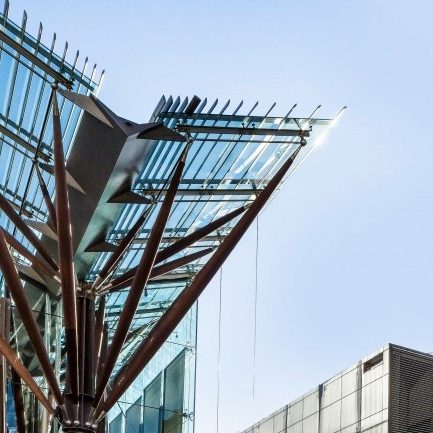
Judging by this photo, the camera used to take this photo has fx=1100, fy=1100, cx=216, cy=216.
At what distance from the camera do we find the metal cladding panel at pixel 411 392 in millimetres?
37000

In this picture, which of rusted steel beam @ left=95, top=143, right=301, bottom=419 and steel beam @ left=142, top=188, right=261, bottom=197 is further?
steel beam @ left=142, top=188, right=261, bottom=197

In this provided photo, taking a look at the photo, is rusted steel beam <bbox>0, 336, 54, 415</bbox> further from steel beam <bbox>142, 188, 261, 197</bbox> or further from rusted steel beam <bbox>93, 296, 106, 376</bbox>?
steel beam <bbox>142, 188, 261, 197</bbox>

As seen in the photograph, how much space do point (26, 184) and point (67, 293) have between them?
1396cm

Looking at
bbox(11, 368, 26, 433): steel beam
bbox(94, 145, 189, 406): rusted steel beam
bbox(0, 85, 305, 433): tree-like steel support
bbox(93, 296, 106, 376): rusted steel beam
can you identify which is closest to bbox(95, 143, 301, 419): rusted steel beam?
bbox(0, 85, 305, 433): tree-like steel support

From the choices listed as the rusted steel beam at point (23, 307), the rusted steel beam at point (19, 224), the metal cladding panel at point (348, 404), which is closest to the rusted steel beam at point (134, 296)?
the rusted steel beam at point (23, 307)

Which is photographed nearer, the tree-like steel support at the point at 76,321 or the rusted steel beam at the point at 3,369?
the tree-like steel support at the point at 76,321

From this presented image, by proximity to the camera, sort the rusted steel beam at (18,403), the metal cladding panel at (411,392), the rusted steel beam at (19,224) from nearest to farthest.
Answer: the rusted steel beam at (19,224) < the rusted steel beam at (18,403) < the metal cladding panel at (411,392)

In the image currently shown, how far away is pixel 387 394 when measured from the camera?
122 ft

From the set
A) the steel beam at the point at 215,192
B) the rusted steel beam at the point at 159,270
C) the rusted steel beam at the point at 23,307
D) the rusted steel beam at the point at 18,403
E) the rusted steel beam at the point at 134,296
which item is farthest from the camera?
the steel beam at the point at 215,192

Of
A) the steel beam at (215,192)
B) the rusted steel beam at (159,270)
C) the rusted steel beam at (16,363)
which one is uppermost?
the steel beam at (215,192)

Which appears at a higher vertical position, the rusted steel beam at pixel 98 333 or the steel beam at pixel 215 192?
the steel beam at pixel 215 192

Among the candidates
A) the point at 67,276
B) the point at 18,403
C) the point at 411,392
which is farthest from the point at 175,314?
the point at 411,392

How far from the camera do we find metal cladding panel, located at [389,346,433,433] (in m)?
37.0

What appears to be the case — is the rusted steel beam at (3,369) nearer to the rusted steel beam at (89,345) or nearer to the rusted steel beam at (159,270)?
the rusted steel beam at (89,345)
